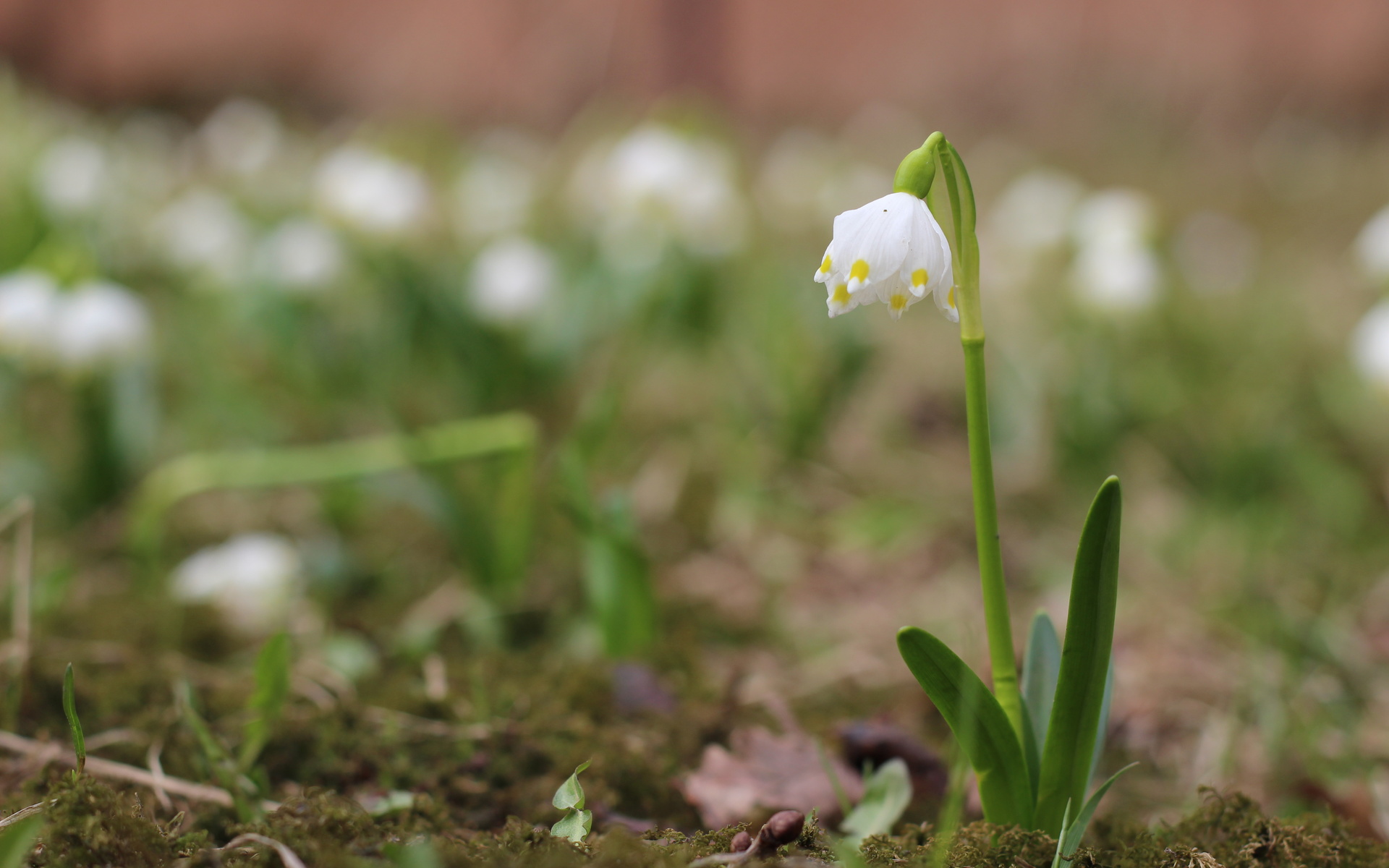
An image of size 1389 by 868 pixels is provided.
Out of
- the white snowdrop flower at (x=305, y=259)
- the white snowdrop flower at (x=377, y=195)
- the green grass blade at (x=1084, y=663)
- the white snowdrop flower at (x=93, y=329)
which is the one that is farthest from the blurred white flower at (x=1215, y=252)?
the white snowdrop flower at (x=93, y=329)

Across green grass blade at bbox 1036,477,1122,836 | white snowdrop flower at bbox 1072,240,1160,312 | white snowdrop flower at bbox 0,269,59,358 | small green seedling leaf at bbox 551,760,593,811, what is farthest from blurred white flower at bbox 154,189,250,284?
green grass blade at bbox 1036,477,1122,836

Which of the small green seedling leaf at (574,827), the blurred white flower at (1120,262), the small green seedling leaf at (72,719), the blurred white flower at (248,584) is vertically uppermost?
the blurred white flower at (1120,262)

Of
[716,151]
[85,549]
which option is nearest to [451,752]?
[85,549]

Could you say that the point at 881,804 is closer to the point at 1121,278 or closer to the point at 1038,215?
the point at 1121,278

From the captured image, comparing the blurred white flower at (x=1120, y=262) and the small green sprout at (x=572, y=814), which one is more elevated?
the blurred white flower at (x=1120, y=262)

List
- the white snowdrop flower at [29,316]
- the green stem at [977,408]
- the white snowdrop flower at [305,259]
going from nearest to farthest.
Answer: the green stem at [977,408] → the white snowdrop flower at [29,316] → the white snowdrop flower at [305,259]

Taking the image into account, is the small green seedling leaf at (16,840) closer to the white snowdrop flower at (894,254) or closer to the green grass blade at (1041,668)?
the white snowdrop flower at (894,254)

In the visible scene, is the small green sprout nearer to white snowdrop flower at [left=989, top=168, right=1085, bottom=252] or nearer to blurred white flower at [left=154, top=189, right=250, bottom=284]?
blurred white flower at [left=154, top=189, right=250, bottom=284]
